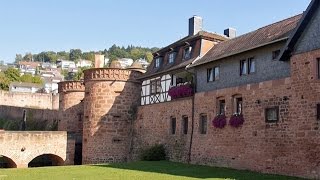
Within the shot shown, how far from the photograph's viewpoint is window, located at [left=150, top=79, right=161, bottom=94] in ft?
103

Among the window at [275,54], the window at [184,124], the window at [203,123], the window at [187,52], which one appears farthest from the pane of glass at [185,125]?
the window at [275,54]

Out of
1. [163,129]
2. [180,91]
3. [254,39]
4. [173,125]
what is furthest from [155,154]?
[254,39]

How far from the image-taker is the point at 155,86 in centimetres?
3209

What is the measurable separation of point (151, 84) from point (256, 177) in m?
16.1

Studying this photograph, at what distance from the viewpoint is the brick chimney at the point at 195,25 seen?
32656 mm

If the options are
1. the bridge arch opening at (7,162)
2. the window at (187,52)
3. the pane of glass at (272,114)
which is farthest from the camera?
the bridge arch opening at (7,162)

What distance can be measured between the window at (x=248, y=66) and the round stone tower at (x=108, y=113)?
508 inches

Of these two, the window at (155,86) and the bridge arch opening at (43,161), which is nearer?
the window at (155,86)

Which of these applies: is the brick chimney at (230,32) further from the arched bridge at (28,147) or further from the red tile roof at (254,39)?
the arched bridge at (28,147)

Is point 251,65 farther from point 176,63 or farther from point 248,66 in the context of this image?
point 176,63

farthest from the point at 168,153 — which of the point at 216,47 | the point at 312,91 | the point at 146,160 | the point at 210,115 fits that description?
the point at 312,91

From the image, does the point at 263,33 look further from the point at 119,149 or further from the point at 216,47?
the point at 119,149

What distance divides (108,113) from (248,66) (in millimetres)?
13918

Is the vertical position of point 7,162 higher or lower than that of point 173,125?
lower
